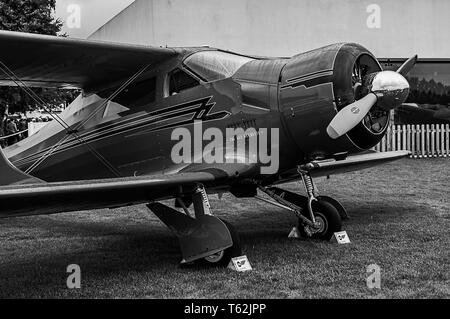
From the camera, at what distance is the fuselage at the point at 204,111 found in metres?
5.25

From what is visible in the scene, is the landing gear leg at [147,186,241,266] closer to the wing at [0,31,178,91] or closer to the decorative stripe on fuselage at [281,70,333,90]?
the decorative stripe on fuselage at [281,70,333,90]

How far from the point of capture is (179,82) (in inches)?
239

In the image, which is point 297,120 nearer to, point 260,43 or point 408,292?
point 408,292

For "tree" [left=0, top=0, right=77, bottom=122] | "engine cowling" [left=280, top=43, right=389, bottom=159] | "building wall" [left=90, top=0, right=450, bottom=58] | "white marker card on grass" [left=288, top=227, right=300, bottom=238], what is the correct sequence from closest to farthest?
"engine cowling" [left=280, top=43, right=389, bottom=159] < "white marker card on grass" [left=288, top=227, right=300, bottom=238] < "building wall" [left=90, top=0, right=450, bottom=58] < "tree" [left=0, top=0, right=77, bottom=122]

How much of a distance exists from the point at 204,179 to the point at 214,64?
146cm

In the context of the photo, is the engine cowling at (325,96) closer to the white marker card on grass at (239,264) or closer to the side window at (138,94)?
the white marker card on grass at (239,264)

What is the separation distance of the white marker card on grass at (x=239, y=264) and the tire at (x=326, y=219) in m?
1.61

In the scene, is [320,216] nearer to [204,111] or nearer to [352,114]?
[352,114]

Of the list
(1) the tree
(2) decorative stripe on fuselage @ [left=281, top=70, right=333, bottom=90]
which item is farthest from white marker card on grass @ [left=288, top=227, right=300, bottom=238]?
(1) the tree

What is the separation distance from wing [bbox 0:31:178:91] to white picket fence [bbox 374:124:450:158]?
12.9m

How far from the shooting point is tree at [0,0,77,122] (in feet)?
62.5

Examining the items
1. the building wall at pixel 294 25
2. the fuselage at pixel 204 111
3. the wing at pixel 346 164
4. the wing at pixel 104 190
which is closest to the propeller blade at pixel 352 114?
the fuselage at pixel 204 111

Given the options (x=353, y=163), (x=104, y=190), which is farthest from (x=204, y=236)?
(x=353, y=163)
